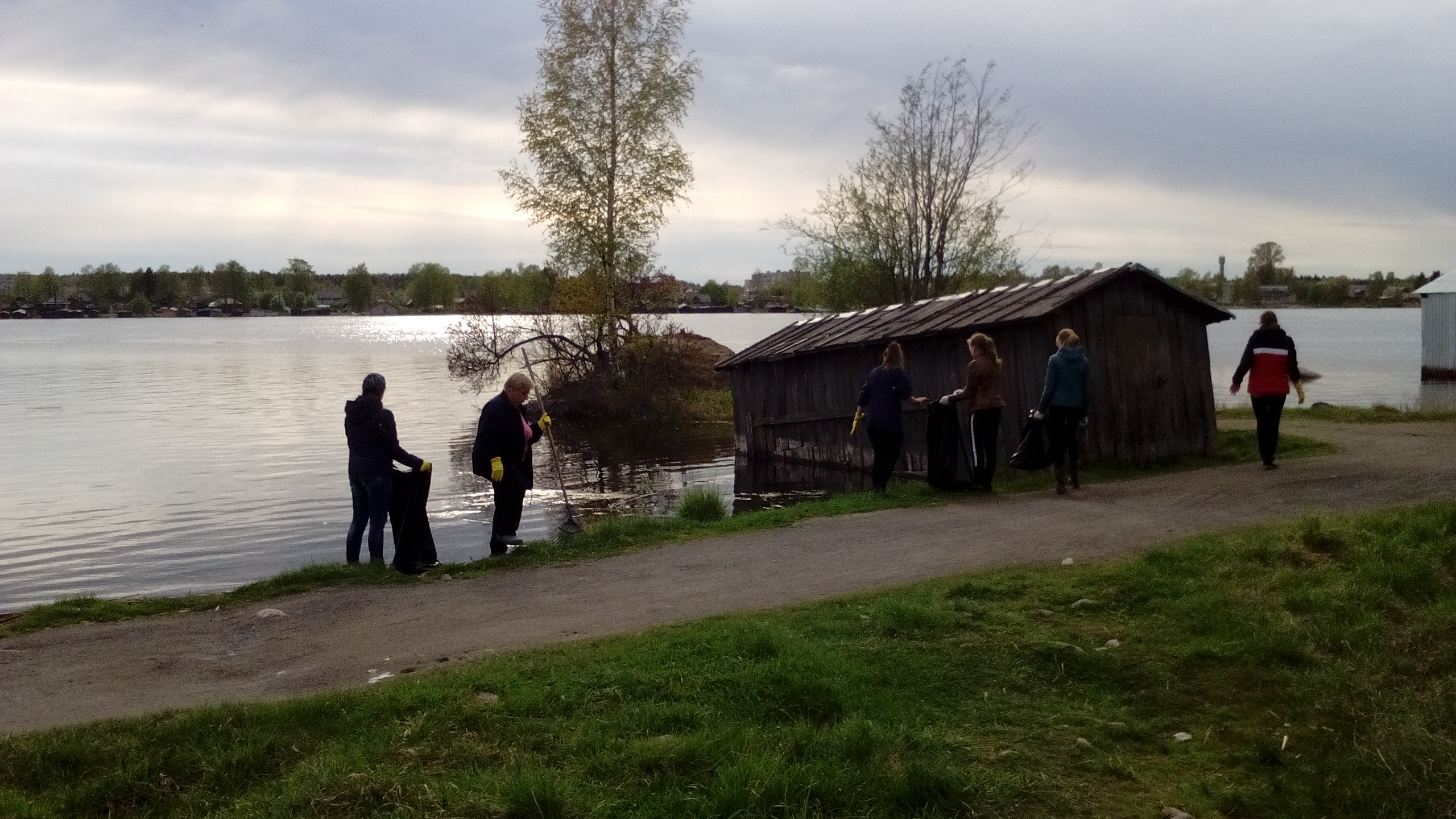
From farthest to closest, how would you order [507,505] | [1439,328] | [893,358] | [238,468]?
[1439,328]
[238,468]
[893,358]
[507,505]

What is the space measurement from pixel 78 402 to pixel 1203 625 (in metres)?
48.1

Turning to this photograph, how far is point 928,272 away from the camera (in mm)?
41469

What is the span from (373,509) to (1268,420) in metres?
11.4

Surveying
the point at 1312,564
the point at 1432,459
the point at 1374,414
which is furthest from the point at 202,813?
the point at 1374,414

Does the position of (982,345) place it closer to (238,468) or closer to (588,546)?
(588,546)

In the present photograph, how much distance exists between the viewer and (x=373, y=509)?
40.8 feet

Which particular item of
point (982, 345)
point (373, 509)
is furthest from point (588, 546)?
point (982, 345)

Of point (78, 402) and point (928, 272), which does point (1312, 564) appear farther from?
point (78, 402)

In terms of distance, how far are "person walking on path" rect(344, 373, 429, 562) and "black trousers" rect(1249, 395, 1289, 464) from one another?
35.0 feet

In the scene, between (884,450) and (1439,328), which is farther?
(1439,328)

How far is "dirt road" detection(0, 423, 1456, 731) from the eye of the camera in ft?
25.4

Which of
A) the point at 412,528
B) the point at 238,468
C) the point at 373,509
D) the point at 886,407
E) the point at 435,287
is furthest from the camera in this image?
the point at 435,287

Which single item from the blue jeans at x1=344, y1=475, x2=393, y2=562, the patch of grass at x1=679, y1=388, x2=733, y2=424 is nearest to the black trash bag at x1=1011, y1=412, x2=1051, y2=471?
the blue jeans at x1=344, y1=475, x2=393, y2=562

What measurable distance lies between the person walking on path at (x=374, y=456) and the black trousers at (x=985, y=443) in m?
6.98
